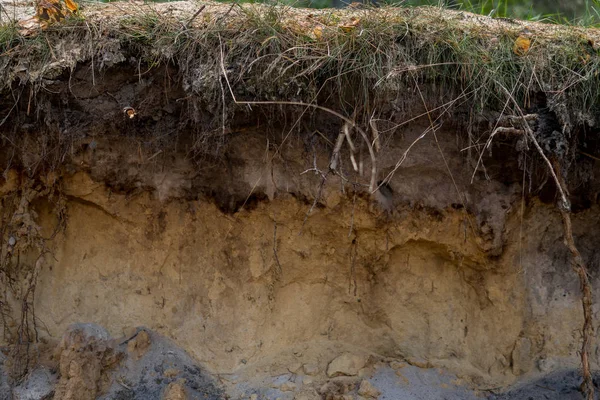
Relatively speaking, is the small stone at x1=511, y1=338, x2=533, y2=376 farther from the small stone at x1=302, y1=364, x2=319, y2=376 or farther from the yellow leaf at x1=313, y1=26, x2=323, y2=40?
the yellow leaf at x1=313, y1=26, x2=323, y2=40

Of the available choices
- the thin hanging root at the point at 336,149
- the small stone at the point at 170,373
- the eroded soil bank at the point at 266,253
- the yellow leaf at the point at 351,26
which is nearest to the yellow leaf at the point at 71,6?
the eroded soil bank at the point at 266,253

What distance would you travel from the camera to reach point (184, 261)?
10.2ft

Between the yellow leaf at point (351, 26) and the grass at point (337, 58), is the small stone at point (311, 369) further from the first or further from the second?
the yellow leaf at point (351, 26)

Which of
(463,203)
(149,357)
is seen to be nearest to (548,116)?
(463,203)

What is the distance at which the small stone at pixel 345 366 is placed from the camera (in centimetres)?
297

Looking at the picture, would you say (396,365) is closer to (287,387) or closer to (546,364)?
(287,387)

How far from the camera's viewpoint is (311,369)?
2998 millimetres

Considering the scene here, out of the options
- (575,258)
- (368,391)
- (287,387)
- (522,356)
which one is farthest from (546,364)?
(287,387)

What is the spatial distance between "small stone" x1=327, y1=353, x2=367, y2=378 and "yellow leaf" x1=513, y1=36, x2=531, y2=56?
5.14 ft

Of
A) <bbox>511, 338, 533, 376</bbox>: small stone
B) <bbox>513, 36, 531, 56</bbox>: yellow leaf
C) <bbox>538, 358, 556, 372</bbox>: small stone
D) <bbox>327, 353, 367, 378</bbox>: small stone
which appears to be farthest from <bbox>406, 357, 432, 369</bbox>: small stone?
<bbox>513, 36, 531, 56</bbox>: yellow leaf

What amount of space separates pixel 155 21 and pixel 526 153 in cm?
176

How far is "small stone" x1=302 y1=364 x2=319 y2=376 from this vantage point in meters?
2.99

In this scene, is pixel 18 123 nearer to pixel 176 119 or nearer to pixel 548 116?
pixel 176 119

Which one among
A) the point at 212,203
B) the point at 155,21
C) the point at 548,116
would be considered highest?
the point at 155,21
